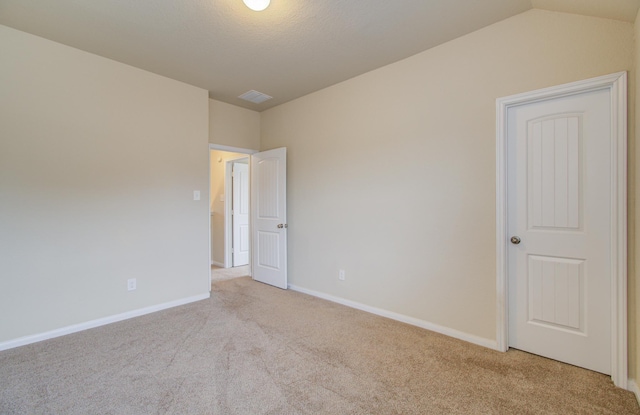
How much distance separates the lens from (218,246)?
571cm

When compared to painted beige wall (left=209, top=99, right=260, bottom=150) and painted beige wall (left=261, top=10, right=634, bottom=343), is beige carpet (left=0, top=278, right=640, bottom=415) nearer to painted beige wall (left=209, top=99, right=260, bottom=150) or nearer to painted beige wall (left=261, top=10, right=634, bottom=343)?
painted beige wall (left=261, top=10, right=634, bottom=343)

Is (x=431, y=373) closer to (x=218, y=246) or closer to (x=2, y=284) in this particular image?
(x=2, y=284)

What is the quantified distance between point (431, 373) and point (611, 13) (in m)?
2.69

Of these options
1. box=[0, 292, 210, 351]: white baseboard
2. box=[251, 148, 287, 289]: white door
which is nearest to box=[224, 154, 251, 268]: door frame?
box=[251, 148, 287, 289]: white door

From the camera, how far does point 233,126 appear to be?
13.8 feet

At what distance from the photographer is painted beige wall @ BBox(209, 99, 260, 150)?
399cm

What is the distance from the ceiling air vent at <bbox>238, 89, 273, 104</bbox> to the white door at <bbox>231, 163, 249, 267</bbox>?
1.81 m

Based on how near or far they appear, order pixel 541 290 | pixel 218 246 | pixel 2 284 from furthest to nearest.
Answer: pixel 218 246, pixel 2 284, pixel 541 290

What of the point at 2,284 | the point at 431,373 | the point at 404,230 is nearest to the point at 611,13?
the point at 404,230

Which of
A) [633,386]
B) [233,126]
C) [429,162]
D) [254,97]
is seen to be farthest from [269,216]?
[633,386]

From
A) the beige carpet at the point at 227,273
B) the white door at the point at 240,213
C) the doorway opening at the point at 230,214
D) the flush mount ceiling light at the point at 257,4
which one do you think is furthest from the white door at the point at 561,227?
the white door at the point at 240,213

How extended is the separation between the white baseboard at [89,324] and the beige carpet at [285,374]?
92 millimetres

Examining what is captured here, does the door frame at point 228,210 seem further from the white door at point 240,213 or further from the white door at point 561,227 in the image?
the white door at point 561,227

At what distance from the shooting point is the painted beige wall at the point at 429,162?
2.12m
